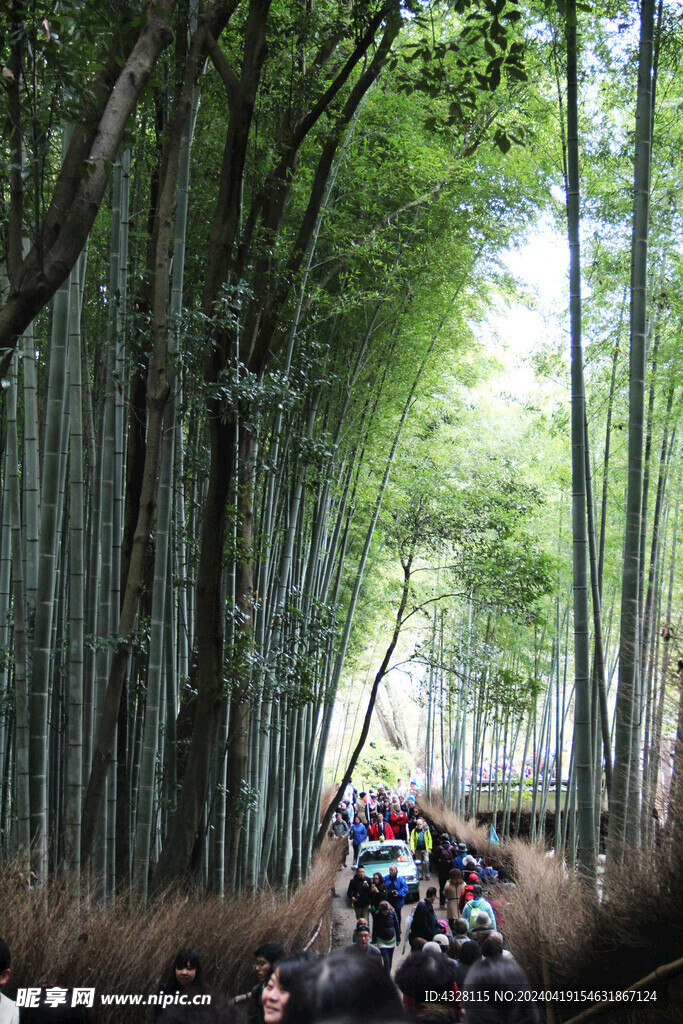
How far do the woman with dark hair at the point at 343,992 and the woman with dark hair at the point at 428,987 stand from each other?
135 cm

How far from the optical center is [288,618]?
5992 millimetres

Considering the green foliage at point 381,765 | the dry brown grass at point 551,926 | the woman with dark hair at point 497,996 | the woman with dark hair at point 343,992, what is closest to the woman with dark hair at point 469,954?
the dry brown grass at point 551,926

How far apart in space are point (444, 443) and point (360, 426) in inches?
133

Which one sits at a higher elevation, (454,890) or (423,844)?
(454,890)

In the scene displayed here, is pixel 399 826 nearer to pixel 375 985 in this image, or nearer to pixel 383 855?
pixel 383 855

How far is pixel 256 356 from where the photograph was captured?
497 cm

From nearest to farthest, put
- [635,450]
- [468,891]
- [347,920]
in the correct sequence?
[635,450]
[468,891]
[347,920]

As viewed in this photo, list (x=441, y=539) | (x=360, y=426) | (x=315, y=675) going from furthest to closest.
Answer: (x=441, y=539) < (x=360, y=426) < (x=315, y=675)

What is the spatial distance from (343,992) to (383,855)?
9363 mm

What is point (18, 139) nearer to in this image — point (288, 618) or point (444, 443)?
point (288, 618)

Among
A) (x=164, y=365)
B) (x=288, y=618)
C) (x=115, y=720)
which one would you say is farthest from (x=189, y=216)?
(x=115, y=720)

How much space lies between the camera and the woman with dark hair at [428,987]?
95.3 inches

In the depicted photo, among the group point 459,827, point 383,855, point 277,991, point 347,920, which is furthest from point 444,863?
point 277,991

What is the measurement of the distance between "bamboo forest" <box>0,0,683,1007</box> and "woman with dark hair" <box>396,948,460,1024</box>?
2.39ft
